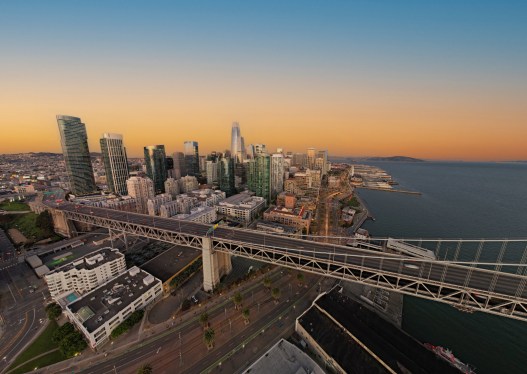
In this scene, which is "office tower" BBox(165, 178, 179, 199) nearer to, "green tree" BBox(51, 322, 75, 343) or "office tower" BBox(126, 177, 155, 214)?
"office tower" BBox(126, 177, 155, 214)

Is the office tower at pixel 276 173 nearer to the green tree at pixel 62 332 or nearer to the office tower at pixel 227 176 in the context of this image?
the office tower at pixel 227 176

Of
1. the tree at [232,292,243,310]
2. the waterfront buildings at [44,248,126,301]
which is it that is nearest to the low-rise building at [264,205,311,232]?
the tree at [232,292,243,310]

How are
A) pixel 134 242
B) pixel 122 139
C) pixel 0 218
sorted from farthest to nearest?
pixel 122 139
pixel 0 218
pixel 134 242

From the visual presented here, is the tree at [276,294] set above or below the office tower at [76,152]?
below

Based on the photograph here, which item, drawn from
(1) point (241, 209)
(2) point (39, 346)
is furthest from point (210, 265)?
(1) point (241, 209)

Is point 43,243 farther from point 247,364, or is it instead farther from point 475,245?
point 475,245

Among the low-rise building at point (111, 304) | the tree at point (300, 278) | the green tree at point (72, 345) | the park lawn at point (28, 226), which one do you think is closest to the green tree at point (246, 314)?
the tree at point (300, 278)

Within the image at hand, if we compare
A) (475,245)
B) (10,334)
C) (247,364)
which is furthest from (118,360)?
(475,245)
